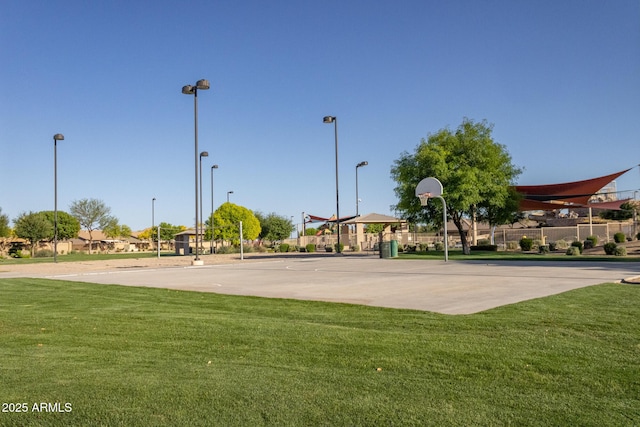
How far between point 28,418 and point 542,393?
Result: 13.5 feet

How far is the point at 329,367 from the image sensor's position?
17.8ft

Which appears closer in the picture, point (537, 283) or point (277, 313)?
point (277, 313)

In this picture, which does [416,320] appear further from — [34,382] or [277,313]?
[34,382]

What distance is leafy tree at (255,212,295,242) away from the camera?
8112 cm

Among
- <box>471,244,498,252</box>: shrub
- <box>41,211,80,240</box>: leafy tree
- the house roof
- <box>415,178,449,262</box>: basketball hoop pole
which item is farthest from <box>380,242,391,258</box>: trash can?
<box>41,211,80,240</box>: leafy tree

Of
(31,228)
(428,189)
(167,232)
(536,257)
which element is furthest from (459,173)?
(167,232)

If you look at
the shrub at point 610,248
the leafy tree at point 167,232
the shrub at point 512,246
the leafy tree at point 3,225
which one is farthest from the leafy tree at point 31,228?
the shrub at point 610,248

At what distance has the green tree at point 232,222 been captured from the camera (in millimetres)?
62250

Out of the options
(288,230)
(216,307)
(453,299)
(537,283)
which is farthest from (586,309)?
(288,230)

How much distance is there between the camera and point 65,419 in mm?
4027

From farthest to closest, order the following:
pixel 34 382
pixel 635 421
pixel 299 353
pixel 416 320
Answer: pixel 416 320 < pixel 299 353 < pixel 34 382 < pixel 635 421

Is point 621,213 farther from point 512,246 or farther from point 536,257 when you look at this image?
point 536,257

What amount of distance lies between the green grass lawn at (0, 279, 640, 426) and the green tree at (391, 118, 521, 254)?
24.1 m

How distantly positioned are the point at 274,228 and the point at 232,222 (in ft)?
56.0
